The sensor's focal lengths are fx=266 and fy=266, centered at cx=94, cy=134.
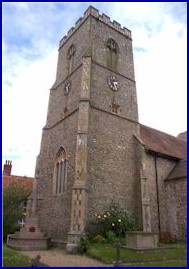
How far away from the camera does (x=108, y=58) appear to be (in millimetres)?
23297

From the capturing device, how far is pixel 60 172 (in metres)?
19.6

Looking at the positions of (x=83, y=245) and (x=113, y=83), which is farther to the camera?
(x=113, y=83)

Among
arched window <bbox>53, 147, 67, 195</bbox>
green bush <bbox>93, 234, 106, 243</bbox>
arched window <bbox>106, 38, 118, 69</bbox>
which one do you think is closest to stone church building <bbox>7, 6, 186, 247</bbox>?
arched window <bbox>53, 147, 67, 195</bbox>

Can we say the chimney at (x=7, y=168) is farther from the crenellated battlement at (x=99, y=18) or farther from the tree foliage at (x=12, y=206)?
the crenellated battlement at (x=99, y=18)

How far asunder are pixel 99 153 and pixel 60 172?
3.48 metres

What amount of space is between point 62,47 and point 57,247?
18850 millimetres

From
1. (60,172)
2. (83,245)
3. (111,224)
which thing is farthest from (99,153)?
(83,245)

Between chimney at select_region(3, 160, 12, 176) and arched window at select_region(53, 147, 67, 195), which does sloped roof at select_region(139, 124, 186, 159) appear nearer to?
arched window at select_region(53, 147, 67, 195)

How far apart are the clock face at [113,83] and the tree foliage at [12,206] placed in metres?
13.0

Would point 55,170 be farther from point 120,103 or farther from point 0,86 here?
point 0,86

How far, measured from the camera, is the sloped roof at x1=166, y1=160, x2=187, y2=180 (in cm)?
2026

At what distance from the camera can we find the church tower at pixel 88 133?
16.7m

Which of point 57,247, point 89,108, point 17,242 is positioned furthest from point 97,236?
point 89,108

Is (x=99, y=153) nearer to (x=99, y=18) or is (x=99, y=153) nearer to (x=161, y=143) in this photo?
(x=161, y=143)
